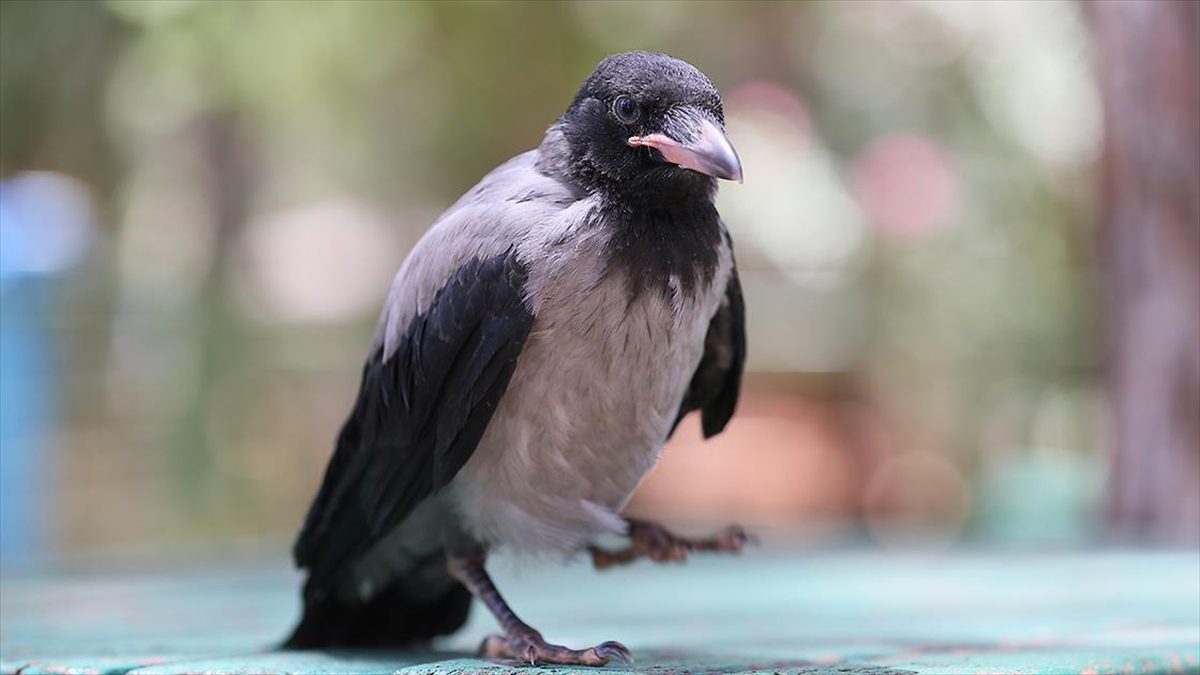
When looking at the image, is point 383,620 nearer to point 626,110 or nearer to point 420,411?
point 420,411

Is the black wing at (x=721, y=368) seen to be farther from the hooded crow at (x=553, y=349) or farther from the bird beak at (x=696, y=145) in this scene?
the bird beak at (x=696, y=145)

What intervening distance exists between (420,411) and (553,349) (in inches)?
12.4

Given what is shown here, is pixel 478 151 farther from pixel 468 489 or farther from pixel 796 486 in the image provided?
pixel 468 489

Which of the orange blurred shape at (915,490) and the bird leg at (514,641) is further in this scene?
the orange blurred shape at (915,490)

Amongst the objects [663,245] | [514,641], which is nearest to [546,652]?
[514,641]

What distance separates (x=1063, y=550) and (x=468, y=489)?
347cm

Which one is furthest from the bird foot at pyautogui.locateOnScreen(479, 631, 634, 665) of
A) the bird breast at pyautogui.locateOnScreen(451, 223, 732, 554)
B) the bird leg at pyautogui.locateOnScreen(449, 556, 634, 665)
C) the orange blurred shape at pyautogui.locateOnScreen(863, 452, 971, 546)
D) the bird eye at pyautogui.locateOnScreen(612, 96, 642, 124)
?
the orange blurred shape at pyautogui.locateOnScreen(863, 452, 971, 546)

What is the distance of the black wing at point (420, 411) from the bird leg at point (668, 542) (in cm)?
44

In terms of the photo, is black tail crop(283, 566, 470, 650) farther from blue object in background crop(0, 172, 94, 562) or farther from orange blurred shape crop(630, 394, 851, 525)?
orange blurred shape crop(630, 394, 851, 525)

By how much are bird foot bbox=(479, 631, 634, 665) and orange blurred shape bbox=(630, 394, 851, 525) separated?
860cm

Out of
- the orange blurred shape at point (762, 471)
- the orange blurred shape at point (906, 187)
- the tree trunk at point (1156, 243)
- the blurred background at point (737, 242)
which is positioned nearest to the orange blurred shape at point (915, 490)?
the blurred background at point (737, 242)

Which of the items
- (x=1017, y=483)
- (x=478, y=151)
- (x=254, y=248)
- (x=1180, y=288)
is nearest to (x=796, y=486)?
(x=1017, y=483)

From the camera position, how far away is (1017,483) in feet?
29.6

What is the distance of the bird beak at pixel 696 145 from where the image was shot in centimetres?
244
